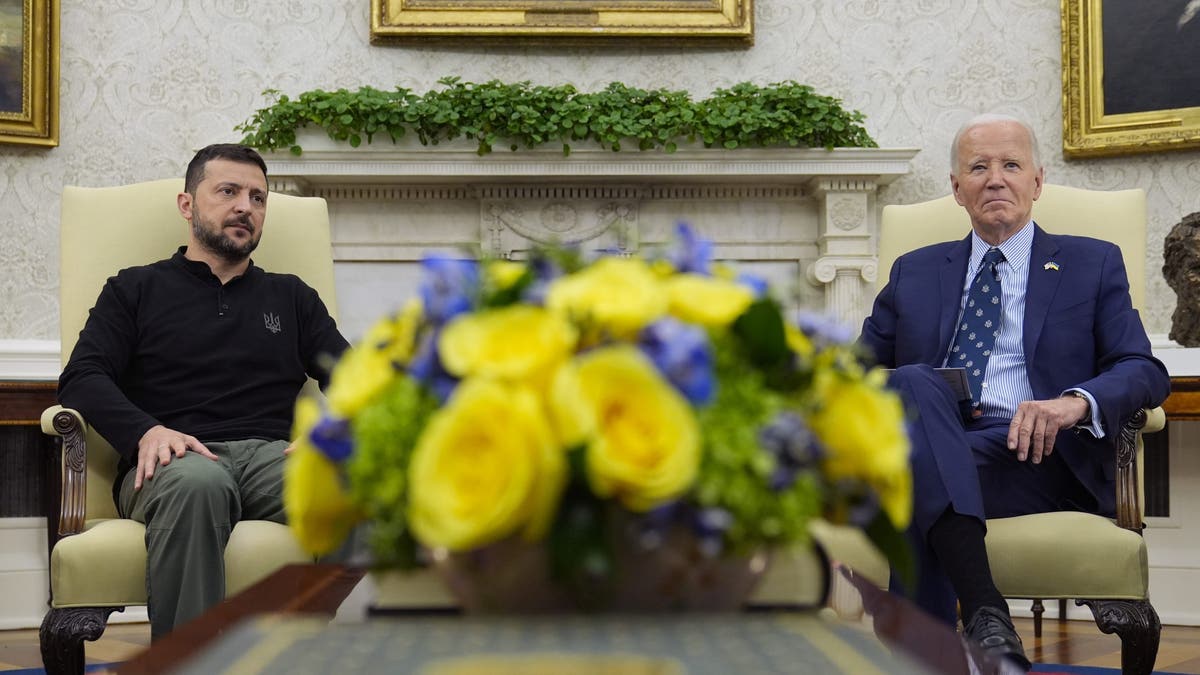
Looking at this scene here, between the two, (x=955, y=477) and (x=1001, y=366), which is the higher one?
(x=1001, y=366)

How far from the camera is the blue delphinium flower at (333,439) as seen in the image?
833mm

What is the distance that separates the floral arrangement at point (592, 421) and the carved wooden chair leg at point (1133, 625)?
54.4 inches

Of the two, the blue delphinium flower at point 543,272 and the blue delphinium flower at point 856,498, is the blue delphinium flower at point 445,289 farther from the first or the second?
the blue delphinium flower at point 856,498

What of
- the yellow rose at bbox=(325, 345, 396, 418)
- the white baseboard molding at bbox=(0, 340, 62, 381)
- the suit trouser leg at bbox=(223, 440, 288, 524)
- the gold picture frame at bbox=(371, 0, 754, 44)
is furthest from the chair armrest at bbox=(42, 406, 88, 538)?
the gold picture frame at bbox=(371, 0, 754, 44)

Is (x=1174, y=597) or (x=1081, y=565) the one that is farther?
(x=1174, y=597)

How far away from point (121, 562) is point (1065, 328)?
200 centimetres

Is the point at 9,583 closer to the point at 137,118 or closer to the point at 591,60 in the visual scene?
the point at 137,118

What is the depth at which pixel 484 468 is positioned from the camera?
722 mm

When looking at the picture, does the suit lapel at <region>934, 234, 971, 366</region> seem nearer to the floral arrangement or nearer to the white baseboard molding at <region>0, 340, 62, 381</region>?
the floral arrangement

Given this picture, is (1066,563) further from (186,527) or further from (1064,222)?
(186,527)

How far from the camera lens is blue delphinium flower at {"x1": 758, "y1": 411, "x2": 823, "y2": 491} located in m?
0.77

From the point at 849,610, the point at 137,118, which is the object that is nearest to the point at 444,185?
the point at 137,118

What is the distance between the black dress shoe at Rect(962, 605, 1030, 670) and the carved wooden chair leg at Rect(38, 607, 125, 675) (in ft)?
5.14

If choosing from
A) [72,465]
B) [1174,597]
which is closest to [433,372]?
[72,465]
